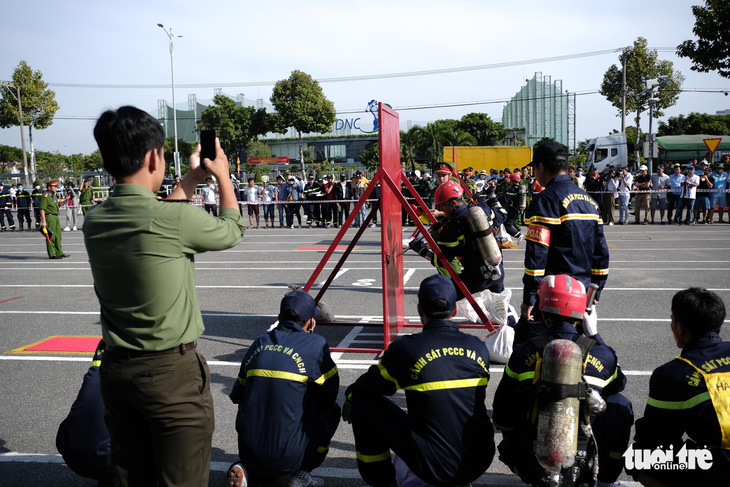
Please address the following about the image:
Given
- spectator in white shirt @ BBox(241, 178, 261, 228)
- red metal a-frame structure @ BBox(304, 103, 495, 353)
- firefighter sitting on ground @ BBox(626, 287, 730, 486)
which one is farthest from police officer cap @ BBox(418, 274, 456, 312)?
spectator in white shirt @ BBox(241, 178, 261, 228)

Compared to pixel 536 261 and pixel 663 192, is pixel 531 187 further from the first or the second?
pixel 536 261

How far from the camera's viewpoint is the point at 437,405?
3.23 meters

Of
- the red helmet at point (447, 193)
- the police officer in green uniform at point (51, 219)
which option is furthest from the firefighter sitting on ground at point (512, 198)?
the police officer in green uniform at point (51, 219)

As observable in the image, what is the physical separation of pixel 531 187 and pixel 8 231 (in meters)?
21.3

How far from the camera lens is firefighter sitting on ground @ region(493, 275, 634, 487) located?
3211mm

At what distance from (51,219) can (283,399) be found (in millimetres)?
13858

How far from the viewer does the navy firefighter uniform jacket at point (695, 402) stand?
2.85m

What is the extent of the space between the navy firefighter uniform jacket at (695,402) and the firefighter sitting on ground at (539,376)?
0.34 meters

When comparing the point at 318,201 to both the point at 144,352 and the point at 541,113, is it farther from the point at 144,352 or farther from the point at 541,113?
the point at 541,113

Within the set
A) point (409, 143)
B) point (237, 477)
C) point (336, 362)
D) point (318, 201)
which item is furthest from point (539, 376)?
point (409, 143)

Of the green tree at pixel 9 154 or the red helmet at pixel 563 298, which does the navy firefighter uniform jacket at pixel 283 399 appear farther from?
the green tree at pixel 9 154

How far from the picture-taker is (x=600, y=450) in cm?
348

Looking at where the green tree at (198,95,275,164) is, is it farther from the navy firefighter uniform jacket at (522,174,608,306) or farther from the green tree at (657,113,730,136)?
the navy firefighter uniform jacket at (522,174,608,306)

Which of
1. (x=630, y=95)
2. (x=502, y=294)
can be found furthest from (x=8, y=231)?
(x=630, y=95)
